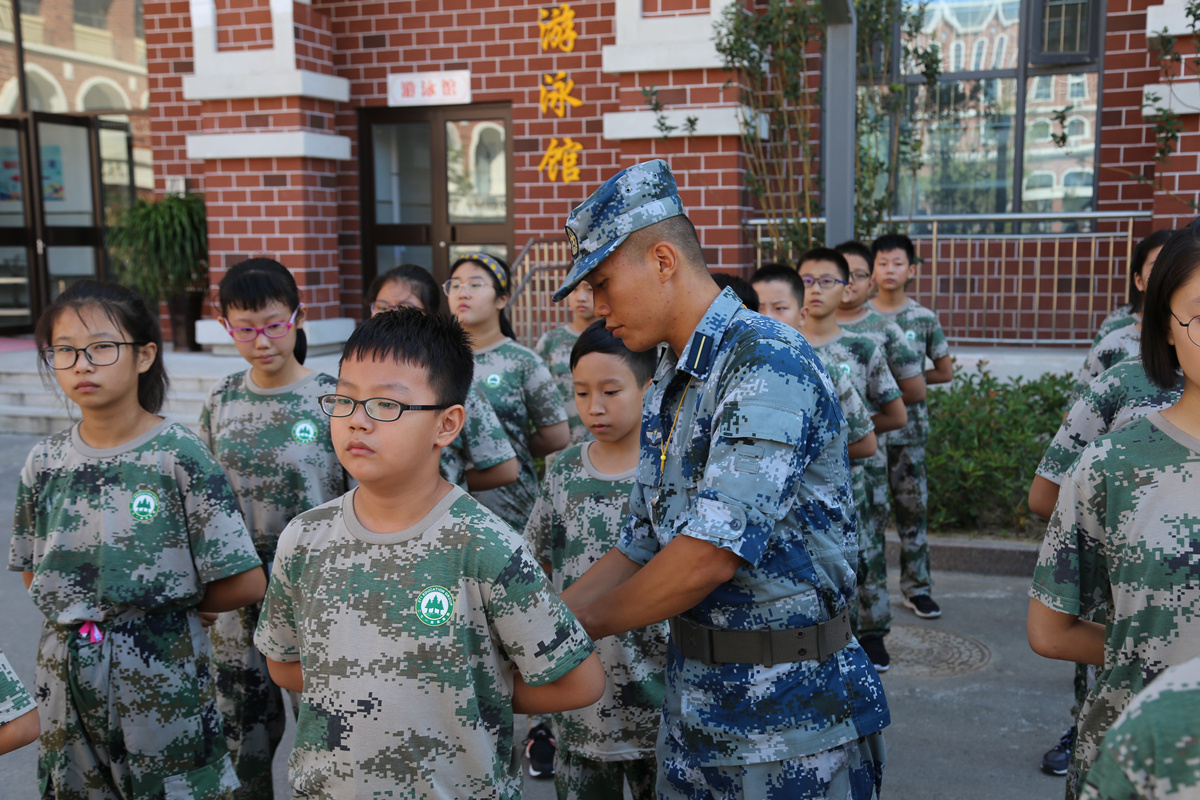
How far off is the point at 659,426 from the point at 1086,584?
879mm

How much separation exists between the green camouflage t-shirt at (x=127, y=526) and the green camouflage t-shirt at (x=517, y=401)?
1.47 m

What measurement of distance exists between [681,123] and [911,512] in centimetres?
433

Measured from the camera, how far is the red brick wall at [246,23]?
9.80 m

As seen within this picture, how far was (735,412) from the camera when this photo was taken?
1838mm

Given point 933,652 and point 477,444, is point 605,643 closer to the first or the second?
point 477,444

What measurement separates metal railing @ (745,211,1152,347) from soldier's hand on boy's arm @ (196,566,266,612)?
21.3 ft

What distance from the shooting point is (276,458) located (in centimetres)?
338

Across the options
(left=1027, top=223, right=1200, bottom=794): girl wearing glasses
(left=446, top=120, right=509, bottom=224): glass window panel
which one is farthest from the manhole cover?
(left=446, top=120, right=509, bottom=224): glass window panel

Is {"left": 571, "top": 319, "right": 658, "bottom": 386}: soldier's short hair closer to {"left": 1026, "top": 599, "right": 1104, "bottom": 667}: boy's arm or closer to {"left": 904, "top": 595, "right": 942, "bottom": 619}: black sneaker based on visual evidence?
{"left": 1026, "top": 599, "right": 1104, "bottom": 667}: boy's arm

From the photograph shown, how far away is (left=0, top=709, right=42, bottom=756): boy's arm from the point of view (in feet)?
6.04

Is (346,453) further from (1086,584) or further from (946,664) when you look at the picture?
(946,664)

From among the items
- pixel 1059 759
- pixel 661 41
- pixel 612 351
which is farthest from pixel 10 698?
pixel 661 41

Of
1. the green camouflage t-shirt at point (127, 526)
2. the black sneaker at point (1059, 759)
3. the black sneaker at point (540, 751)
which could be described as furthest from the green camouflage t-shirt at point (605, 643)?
the black sneaker at point (1059, 759)

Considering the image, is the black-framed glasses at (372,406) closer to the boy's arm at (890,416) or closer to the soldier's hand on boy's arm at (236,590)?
the soldier's hand on boy's arm at (236,590)
